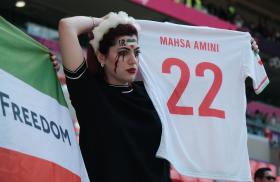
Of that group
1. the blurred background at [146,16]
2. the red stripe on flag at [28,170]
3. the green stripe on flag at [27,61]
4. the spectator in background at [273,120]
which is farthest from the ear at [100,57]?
the spectator in background at [273,120]

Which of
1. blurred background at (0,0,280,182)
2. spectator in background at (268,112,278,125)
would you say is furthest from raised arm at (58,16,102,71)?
spectator in background at (268,112,278,125)

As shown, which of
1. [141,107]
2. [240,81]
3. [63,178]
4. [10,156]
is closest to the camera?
[10,156]

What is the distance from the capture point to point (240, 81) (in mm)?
3217

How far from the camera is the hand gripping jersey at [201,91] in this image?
287 cm

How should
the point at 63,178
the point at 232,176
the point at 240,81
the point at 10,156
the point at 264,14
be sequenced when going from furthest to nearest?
the point at 264,14, the point at 240,81, the point at 232,176, the point at 63,178, the point at 10,156

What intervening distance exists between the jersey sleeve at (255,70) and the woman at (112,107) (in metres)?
0.89

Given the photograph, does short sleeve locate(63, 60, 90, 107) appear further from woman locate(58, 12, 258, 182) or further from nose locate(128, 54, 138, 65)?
nose locate(128, 54, 138, 65)

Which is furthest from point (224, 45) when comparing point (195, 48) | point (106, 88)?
point (106, 88)

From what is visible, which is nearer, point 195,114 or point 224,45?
point 195,114

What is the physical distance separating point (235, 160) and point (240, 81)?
0.47 metres

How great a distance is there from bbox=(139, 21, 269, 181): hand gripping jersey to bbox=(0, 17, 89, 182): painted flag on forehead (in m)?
0.49

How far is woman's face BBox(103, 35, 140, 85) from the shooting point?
8.10ft

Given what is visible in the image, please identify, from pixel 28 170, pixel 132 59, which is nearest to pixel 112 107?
pixel 132 59

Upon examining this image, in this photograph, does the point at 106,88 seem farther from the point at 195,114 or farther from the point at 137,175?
the point at 195,114
